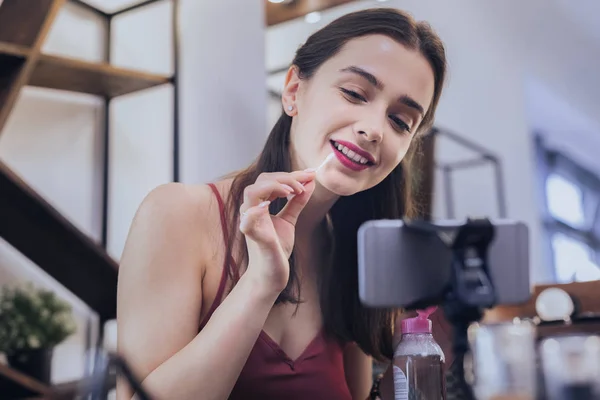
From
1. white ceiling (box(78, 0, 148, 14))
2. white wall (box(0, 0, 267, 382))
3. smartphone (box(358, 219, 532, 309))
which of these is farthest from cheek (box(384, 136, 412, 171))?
white ceiling (box(78, 0, 148, 14))

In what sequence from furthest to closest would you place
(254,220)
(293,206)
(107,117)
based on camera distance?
1. (107,117)
2. (293,206)
3. (254,220)

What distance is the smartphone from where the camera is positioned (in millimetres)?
563

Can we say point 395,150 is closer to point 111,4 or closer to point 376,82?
point 376,82

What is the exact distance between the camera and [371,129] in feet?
3.27

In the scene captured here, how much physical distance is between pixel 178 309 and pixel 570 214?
17.2 ft

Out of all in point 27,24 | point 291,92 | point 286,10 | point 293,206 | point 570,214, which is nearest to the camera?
point 293,206

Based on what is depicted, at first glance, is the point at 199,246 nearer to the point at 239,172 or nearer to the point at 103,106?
the point at 239,172

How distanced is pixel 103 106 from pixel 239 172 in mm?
954

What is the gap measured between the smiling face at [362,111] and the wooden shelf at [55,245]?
27.8 inches

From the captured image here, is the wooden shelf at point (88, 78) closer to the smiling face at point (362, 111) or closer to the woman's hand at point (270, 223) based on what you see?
the smiling face at point (362, 111)

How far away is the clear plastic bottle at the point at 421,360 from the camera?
2.93 feet

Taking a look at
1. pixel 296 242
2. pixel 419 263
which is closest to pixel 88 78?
pixel 296 242

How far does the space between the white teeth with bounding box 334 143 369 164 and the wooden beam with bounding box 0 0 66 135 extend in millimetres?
877

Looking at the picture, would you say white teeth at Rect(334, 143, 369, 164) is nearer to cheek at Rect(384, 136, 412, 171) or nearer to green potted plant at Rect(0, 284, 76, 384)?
cheek at Rect(384, 136, 412, 171)
